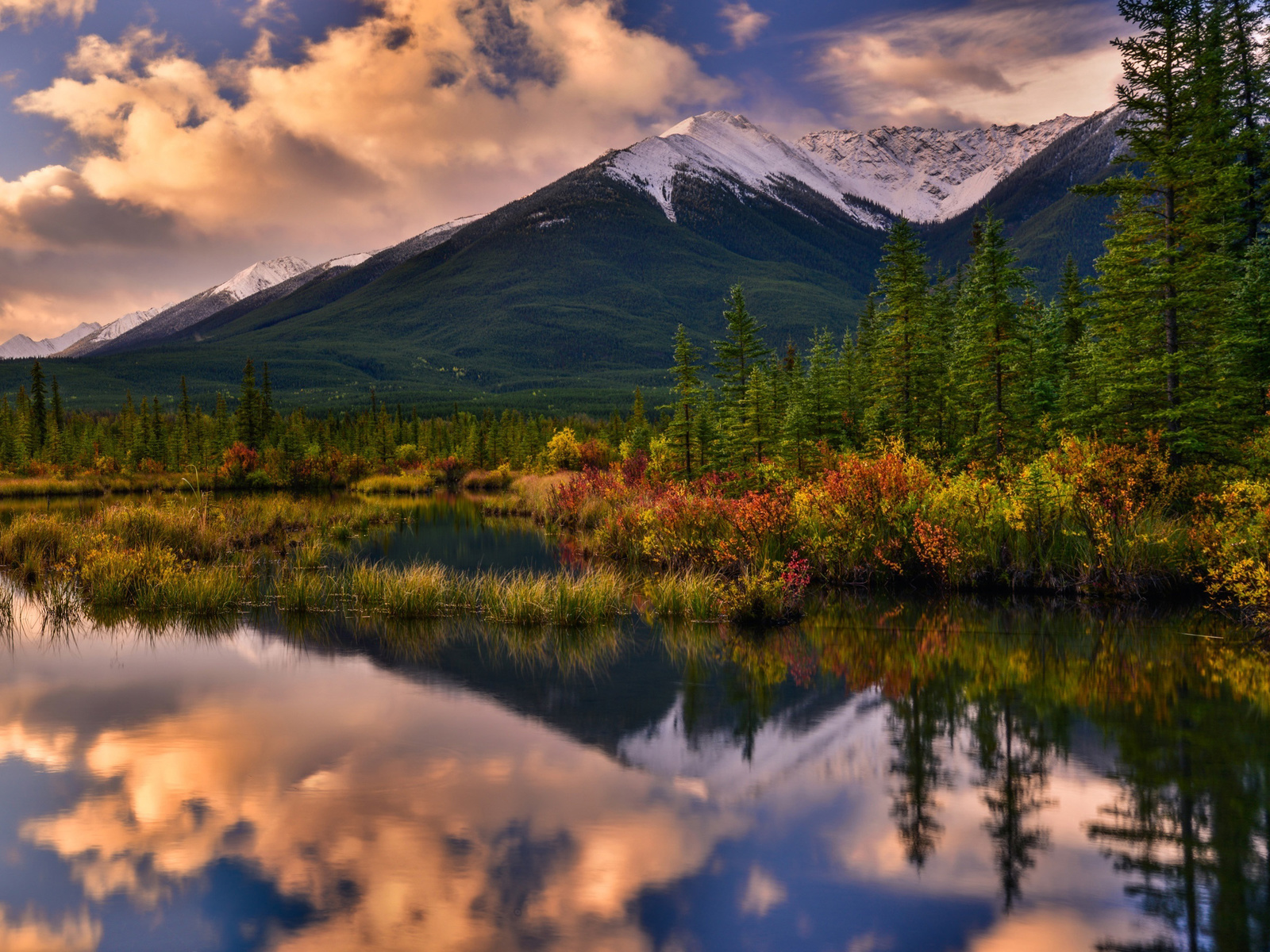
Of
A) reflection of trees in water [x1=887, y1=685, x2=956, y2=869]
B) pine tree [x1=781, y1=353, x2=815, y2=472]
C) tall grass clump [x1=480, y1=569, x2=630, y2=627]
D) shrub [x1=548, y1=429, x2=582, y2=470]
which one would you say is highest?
pine tree [x1=781, y1=353, x2=815, y2=472]

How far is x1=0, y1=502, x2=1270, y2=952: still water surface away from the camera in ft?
23.2

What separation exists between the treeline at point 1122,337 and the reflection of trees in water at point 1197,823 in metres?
11.7

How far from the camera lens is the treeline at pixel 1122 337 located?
2122 centimetres

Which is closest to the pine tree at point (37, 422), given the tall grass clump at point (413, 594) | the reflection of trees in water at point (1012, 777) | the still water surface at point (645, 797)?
the tall grass clump at point (413, 594)

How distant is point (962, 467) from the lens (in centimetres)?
2744

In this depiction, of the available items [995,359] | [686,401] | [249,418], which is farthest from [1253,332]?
[249,418]

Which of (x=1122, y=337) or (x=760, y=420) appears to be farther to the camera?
(x=760, y=420)

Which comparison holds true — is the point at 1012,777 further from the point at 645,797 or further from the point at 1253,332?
the point at 1253,332

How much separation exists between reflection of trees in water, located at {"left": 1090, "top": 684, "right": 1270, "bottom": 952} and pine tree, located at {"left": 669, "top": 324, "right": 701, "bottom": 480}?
2494 centimetres

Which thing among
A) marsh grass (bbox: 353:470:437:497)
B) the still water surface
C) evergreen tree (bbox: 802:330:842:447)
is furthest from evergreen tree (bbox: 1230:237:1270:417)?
marsh grass (bbox: 353:470:437:497)

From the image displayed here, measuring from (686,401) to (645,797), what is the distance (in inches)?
1052

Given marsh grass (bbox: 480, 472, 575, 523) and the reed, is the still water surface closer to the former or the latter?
the reed

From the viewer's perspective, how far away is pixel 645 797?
955 centimetres

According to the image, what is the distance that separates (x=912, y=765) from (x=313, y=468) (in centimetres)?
7032
